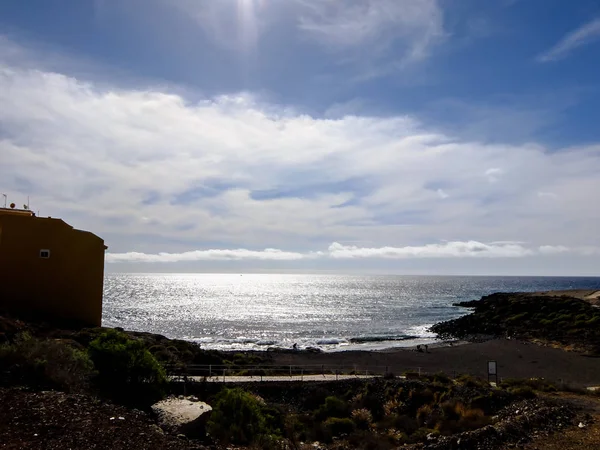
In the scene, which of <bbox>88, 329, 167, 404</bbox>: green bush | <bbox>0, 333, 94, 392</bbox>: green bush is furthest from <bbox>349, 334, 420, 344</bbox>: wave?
<bbox>0, 333, 94, 392</bbox>: green bush

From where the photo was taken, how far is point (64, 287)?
79.3 ft

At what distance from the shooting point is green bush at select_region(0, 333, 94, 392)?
10430 millimetres

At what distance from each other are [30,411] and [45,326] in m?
14.4

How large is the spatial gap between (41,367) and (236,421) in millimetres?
4520

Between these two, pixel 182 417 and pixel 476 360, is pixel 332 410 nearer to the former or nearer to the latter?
pixel 182 417

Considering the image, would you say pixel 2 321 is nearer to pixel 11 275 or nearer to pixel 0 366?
pixel 11 275

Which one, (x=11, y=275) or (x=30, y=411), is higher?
(x=11, y=275)

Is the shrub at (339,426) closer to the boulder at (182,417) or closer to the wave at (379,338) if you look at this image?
the boulder at (182,417)

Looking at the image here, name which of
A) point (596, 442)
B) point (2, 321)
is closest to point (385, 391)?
point (596, 442)

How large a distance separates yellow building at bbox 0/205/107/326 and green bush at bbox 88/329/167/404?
12250 mm

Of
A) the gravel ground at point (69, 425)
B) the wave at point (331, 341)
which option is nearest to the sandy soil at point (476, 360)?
the wave at point (331, 341)

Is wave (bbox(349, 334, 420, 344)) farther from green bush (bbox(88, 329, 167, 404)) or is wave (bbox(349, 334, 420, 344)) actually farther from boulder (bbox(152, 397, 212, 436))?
green bush (bbox(88, 329, 167, 404))

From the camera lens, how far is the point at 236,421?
10891mm

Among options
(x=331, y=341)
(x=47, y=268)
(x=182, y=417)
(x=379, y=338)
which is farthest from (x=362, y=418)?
(x=379, y=338)
